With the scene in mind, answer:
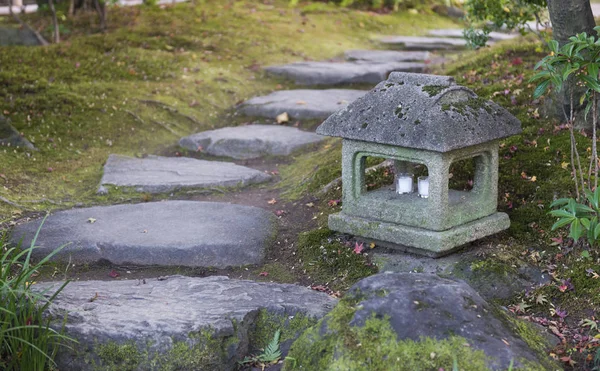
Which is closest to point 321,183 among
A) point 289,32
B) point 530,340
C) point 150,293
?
point 150,293

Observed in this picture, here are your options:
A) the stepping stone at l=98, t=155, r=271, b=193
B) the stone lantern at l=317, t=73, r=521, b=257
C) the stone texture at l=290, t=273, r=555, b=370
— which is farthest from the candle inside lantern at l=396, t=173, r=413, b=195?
the stepping stone at l=98, t=155, r=271, b=193

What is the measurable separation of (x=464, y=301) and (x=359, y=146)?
1.71m

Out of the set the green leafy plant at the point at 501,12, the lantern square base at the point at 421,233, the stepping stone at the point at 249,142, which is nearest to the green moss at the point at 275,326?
the lantern square base at the point at 421,233

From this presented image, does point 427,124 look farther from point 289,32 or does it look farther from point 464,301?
point 289,32

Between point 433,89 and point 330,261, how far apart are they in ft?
4.51

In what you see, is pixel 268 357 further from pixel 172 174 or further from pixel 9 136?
pixel 9 136

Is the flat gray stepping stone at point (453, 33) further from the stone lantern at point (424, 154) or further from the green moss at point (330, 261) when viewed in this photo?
the green moss at point (330, 261)

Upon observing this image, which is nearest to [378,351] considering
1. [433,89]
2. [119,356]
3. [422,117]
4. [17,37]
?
[119,356]

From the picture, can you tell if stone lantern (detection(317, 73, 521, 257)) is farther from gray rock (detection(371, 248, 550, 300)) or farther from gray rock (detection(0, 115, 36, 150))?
gray rock (detection(0, 115, 36, 150))

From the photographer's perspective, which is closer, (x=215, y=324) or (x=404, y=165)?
(x=215, y=324)

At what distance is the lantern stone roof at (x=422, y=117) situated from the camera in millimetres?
4785

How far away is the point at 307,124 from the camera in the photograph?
887 centimetres

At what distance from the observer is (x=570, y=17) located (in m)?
5.98

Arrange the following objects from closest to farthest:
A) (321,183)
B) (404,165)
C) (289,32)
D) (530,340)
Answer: (530,340)
(404,165)
(321,183)
(289,32)
